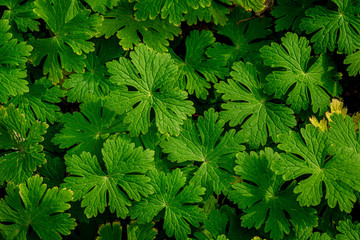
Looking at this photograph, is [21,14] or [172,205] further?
[21,14]

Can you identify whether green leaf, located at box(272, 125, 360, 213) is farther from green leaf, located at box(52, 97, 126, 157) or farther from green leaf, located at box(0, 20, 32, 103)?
green leaf, located at box(0, 20, 32, 103)

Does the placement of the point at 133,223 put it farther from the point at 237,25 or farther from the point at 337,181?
the point at 237,25

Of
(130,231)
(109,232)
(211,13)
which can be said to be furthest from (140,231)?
(211,13)

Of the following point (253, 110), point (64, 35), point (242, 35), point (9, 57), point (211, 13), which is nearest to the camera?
point (9, 57)

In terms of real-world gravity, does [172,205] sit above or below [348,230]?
above

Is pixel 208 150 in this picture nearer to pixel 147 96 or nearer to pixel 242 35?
pixel 147 96

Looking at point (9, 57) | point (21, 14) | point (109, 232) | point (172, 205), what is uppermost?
point (21, 14)

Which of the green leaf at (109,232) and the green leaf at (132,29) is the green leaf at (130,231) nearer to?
the green leaf at (109,232)

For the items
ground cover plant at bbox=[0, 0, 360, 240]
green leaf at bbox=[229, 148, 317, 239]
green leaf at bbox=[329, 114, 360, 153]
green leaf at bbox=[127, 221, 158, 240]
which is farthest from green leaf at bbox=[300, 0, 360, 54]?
green leaf at bbox=[127, 221, 158, 240]
